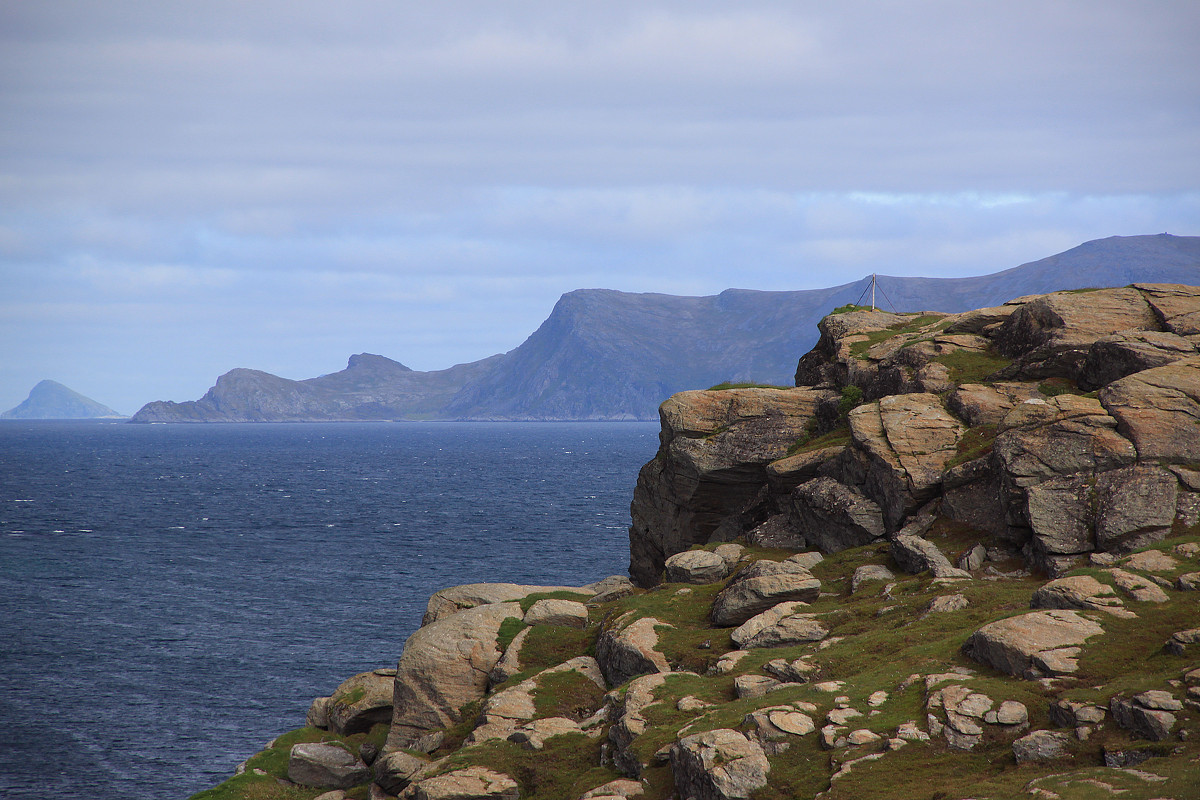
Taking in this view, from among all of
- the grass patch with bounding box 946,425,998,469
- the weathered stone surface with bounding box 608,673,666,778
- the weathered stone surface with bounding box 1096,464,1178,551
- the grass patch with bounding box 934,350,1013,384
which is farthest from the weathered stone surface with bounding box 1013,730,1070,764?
the grass patch with bounding box 934,350,1013,384

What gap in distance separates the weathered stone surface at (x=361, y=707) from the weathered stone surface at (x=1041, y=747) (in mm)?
26095

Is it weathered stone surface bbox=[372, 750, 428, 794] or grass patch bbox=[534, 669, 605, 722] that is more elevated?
grass patch bbox=[534, 669, 605, 722]

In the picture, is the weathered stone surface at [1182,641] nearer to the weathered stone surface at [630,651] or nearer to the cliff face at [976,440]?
the cliff face at [976,440]

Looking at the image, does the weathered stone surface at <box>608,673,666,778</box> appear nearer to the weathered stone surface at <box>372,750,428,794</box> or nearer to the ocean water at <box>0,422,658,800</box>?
the weathered stone surface at <box>372,750,428,794</box>

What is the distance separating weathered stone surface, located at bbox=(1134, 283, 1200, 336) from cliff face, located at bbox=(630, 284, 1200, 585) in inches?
3.6

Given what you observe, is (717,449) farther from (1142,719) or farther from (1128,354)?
(1142,719)

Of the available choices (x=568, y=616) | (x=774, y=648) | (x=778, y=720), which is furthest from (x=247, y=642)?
(x=778, y=720)

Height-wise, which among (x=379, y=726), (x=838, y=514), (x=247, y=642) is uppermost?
(x=838, y=514)

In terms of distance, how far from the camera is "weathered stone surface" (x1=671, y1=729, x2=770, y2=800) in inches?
771

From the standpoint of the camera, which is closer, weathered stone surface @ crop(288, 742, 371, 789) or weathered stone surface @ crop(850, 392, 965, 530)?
weathered stone surface @ crop(288, 742, 371, 789)

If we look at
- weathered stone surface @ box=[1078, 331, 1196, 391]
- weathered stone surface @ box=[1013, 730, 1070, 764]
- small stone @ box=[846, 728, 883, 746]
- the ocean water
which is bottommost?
the ocean water

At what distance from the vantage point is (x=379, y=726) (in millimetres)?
36000

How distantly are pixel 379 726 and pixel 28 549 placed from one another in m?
84.1

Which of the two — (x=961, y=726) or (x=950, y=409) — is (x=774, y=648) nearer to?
(x=961, y=726)
